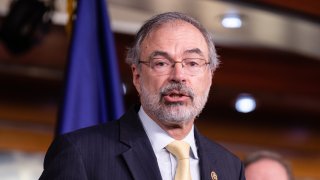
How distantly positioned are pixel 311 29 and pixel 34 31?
205 cm

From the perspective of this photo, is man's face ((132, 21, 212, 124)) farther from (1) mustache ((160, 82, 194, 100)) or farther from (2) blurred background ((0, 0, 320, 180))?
(2) blurred background ((0, 0, 320, 180))

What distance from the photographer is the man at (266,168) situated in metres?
2.99

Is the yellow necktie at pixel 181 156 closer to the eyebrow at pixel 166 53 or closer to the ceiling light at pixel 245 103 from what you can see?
the eyebrow at pixel 166 53

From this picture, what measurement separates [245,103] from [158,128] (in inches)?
196

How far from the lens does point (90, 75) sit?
10.1 ft

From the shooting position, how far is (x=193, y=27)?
1.89m

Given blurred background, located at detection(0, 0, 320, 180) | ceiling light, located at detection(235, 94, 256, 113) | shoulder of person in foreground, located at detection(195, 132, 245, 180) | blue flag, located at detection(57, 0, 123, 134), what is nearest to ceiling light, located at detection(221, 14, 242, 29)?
blurred background, located at detection(0, 0, 320, 180)

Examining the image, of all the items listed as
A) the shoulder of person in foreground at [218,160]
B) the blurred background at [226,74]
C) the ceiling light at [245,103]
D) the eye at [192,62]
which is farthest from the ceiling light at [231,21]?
the eye at [192,62]

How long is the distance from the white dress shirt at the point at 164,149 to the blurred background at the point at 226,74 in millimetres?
2388

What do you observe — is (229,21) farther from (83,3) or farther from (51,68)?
(83,3)

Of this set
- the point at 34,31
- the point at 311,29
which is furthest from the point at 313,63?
the point at 34,31

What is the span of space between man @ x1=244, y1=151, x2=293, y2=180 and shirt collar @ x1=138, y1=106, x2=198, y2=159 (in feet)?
3.83

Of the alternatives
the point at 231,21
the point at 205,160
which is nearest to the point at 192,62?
the point at 205,160

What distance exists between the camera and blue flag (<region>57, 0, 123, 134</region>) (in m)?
3.02
